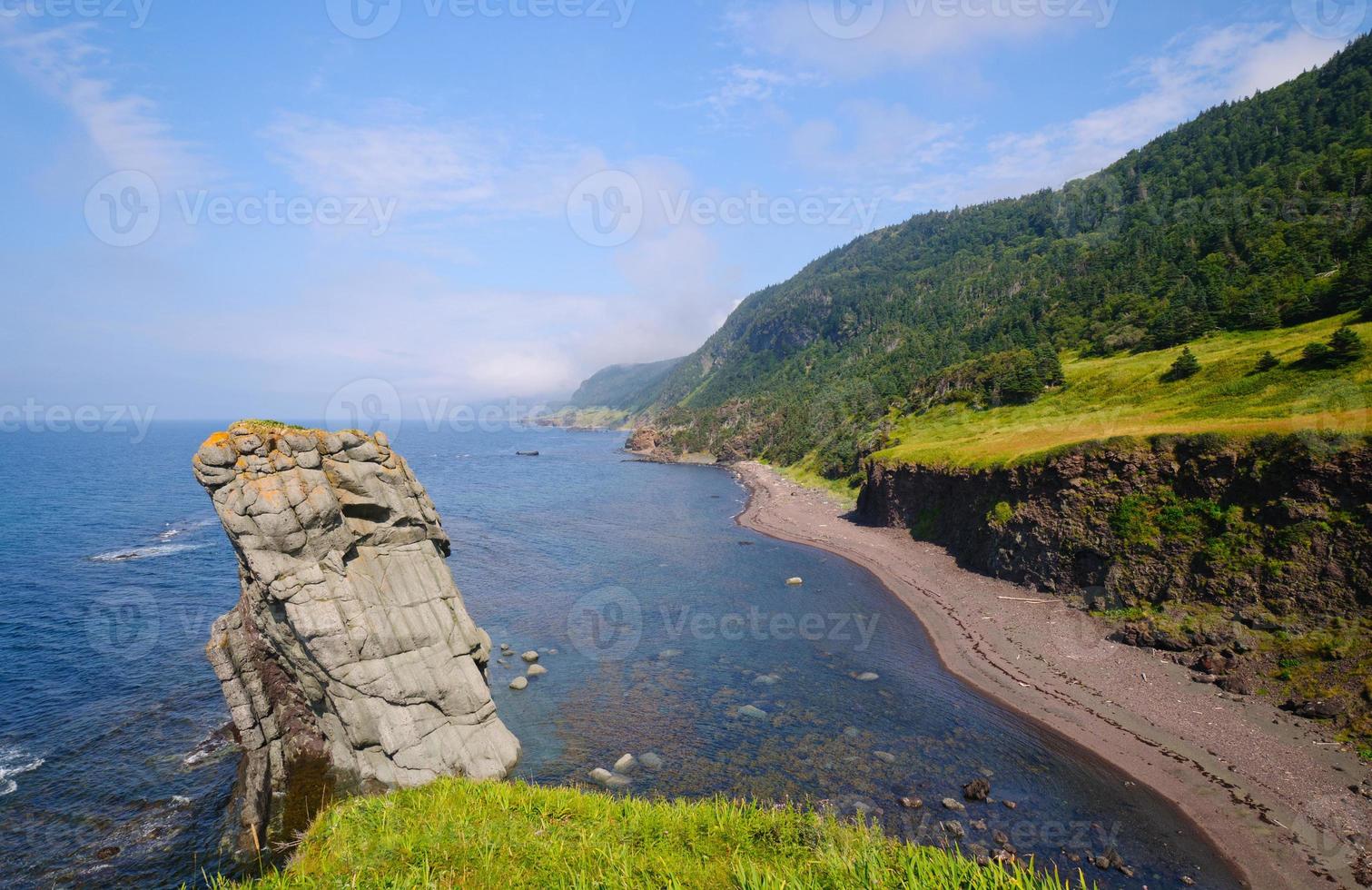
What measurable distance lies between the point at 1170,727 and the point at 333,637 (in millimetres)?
41328

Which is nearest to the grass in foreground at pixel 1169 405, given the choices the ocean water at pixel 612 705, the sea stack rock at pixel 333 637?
the ocean water at pixel 612 705

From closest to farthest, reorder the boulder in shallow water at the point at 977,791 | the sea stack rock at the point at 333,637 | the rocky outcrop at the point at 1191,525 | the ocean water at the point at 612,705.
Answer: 1. the sea stack rock at the point at 333,637
2. the ocean water at the point at 612,705
3. the boulder in shallow water at the point at 977,791
4. the rocky outcrop at the point at 1191,525

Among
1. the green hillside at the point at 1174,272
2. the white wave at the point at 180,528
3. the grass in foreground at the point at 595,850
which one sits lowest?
the grass in foreground at the point at 595,850

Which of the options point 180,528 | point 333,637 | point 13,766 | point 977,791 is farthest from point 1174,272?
point 180,528

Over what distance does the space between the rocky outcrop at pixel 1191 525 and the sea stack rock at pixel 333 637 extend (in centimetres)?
4444

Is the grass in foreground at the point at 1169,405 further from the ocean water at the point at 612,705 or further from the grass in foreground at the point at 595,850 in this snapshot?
the grass in foreground at the point at 595,850

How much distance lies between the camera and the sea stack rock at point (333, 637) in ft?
80.0

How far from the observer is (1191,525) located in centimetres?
4181

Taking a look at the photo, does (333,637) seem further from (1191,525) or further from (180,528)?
(180,528)

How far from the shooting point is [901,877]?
14.0m

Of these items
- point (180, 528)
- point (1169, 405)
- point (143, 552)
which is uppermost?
point (1169, 405)

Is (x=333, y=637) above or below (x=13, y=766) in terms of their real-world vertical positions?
above

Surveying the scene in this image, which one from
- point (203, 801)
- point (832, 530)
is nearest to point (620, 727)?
point (203, 801)

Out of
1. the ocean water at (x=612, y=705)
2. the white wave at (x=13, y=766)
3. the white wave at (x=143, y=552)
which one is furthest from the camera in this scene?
the white wave at (x=143, y=552)
